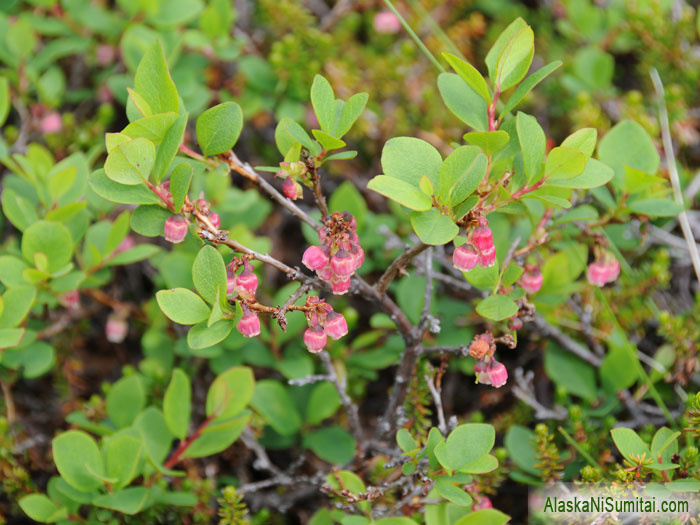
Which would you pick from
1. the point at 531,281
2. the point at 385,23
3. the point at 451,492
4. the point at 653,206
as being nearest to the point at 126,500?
the point at 451,492

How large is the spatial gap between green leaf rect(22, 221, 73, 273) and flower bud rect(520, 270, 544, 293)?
48.1 inches

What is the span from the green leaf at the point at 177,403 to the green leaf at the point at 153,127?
69 cm

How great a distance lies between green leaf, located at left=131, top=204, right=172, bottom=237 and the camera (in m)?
1.38

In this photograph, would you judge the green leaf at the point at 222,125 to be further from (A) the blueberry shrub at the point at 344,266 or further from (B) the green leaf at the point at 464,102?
(B) the green leaf at the point at 464,102

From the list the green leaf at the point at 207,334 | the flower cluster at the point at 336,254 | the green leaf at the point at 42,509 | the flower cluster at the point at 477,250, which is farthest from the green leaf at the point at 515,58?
the green leaf at the point at 42,509

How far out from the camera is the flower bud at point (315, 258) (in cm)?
130

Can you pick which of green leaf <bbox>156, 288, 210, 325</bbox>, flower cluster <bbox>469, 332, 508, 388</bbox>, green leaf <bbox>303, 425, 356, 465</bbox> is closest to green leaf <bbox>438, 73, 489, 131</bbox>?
flower cluster <bbox>469, 332, 508, 388</bbox>

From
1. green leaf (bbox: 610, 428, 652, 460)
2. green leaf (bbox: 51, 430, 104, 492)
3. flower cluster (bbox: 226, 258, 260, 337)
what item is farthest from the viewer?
green leaf (bbox: 51, 430, 104, 492)

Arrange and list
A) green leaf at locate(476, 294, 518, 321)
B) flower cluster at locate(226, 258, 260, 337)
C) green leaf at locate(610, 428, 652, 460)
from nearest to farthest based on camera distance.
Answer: flower cluster at locate(226, 258, 260, 337), green leaf at locate(476, 294, 518, 321), green leaf at locate(610, 428, 652, 460)

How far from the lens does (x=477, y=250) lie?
1.30 metres

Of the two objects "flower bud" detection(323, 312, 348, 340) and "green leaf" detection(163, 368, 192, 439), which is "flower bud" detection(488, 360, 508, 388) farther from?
"green leaf" detection(163, 368, 192, 439)

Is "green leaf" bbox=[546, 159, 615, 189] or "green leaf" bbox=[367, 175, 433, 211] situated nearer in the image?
"green leaf" bbox=[367, 175, 433, 211]

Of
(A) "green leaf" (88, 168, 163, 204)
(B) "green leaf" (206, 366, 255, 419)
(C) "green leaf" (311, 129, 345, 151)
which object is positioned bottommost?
(B) "green leaf" (206, 366, 255, 419)

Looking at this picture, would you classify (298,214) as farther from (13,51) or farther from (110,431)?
(13,51)
